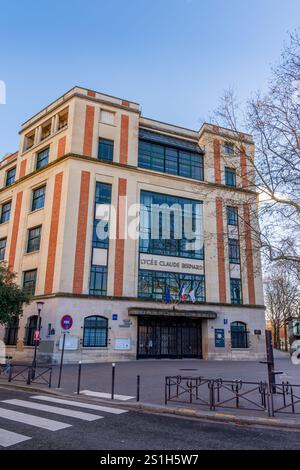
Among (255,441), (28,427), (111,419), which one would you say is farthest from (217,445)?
(28,427)

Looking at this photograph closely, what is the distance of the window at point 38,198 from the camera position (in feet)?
95.5

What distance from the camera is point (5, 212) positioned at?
109ft

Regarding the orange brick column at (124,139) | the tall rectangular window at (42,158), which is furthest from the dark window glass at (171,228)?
the tall rectangular window at (42,158)

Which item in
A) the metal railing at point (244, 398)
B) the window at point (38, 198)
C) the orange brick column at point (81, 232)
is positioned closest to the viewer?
the metal railing at point (244, 398)

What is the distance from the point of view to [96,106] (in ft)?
94.8

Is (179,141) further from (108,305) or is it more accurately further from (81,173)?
(108,305)

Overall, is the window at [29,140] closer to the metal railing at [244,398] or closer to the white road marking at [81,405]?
the white road marking at [81,405]

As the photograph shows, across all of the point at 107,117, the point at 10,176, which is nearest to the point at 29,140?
the point at 10,176

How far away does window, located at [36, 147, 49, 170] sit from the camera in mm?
30178

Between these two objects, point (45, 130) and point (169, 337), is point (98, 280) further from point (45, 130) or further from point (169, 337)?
point (45, 130)

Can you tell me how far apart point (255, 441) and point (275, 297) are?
5147cm

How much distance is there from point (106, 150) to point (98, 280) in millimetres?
10824

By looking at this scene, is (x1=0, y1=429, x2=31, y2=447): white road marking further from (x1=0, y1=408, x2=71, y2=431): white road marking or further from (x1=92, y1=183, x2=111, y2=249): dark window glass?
(x1=92, y1=183, x2=111, y2=249): dark window glass

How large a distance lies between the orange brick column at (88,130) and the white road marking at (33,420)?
22164 millimetres
